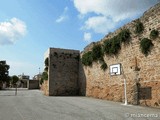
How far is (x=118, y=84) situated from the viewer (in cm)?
1755

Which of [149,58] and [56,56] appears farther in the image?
[56,56]

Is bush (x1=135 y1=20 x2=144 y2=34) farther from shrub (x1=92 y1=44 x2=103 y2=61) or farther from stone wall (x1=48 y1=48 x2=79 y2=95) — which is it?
stone wall (x1=48 y1=48 x2=79 y2=95)

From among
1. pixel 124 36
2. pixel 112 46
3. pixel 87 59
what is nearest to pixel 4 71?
pixel 87 59

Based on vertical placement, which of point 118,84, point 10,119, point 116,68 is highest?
point 116,68

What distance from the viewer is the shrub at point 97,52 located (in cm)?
2074

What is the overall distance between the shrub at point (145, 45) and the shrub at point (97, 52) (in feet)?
19.3

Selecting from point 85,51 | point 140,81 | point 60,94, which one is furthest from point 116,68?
point 60,94

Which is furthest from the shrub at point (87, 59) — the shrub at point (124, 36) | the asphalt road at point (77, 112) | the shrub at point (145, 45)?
the asphalt road at point (77, 112)

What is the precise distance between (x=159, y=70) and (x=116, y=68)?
454cm

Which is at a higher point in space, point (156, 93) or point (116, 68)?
point (116, 68)

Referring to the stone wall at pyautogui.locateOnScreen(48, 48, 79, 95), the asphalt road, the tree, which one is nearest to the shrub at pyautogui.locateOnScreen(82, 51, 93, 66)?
the stone wall at pyautogui.locateOnScreen(48, 48, 79, 95)

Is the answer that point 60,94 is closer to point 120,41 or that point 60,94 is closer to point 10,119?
point 120,41

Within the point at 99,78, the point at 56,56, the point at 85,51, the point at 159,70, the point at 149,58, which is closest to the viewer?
the point at 159,70

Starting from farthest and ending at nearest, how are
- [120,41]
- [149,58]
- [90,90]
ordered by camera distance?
[90,90] → [120,41] → [149,58]
